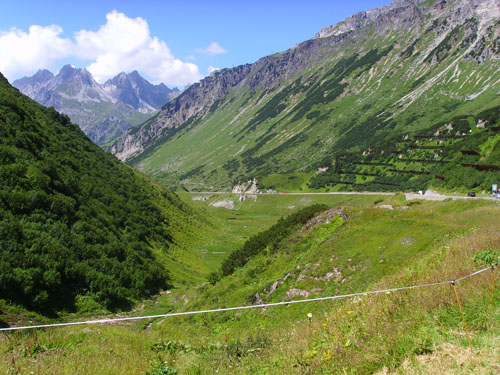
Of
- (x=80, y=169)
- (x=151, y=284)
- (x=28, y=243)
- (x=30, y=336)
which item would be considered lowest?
(x=151, y=284)

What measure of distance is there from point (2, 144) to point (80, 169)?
53.9ft

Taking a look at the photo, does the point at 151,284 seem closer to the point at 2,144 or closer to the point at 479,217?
the point at 2,144

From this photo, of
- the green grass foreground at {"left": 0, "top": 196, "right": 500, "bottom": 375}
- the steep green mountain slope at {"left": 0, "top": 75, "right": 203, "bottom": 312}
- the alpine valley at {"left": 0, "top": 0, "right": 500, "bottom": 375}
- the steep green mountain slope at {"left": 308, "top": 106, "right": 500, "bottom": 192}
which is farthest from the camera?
the steep green mountain slope at {"left": 308, "top": 106, "right": 500, "bottom": 192}

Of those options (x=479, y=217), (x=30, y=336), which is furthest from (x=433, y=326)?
(x=479, y=217)

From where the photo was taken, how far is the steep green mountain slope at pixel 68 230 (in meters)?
24.2

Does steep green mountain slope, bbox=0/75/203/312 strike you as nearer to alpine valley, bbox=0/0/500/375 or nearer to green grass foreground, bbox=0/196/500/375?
alpine valley, bbox=0/0/500/375

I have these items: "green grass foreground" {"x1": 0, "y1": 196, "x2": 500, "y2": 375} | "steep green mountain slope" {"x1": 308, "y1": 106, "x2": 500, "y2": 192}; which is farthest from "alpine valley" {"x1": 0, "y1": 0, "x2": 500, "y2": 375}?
"steep green mountain slope" {"x1": 308, "y1": 106, "x2": 500, "y2": 192}

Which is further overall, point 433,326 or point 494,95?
point 494,95

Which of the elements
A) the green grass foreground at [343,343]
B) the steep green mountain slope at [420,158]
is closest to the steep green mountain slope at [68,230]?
the green grass foreground at [343,343]

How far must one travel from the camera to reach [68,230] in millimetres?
33656

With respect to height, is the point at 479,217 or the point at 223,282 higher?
the point at 479,217

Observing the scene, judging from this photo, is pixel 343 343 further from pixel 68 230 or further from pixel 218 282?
pixel 68 230

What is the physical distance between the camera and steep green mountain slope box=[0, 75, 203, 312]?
79.4 ft

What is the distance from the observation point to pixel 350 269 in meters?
21.5
